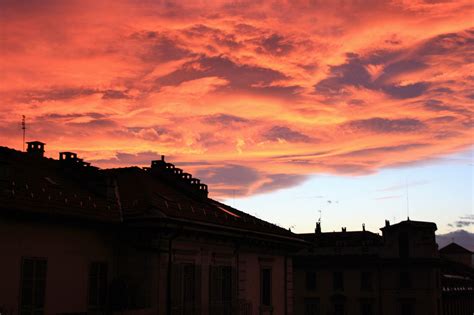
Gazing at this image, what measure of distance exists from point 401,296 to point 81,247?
58.4 m

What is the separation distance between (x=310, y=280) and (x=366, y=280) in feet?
21.8

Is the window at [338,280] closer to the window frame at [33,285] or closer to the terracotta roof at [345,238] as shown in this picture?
the terracotta roof at [345,238]

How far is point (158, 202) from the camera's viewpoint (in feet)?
78.4

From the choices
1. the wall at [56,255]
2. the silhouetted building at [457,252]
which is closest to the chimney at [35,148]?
the wall at [56,255]

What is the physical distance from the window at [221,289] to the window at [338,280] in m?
49.1

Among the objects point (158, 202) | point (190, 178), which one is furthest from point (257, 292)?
Answer: point (158, 202)

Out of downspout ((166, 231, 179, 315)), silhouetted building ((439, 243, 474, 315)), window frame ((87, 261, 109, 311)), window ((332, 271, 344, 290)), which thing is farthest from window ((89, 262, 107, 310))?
silhouetted building ((439, 243, 474, 315))

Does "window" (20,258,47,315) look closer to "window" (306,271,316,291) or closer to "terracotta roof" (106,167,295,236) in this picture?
"terracotta roof" (106,167,295,236)

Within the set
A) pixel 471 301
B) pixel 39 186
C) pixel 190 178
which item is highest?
pixel 190 178

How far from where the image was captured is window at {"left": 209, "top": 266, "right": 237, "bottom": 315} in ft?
88.0

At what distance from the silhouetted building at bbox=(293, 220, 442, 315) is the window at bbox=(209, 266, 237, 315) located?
47.9 metres

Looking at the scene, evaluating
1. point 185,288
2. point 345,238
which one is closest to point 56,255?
point 185,288

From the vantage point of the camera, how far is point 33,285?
19172 millimetres

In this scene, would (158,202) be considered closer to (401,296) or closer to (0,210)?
(0,210)
